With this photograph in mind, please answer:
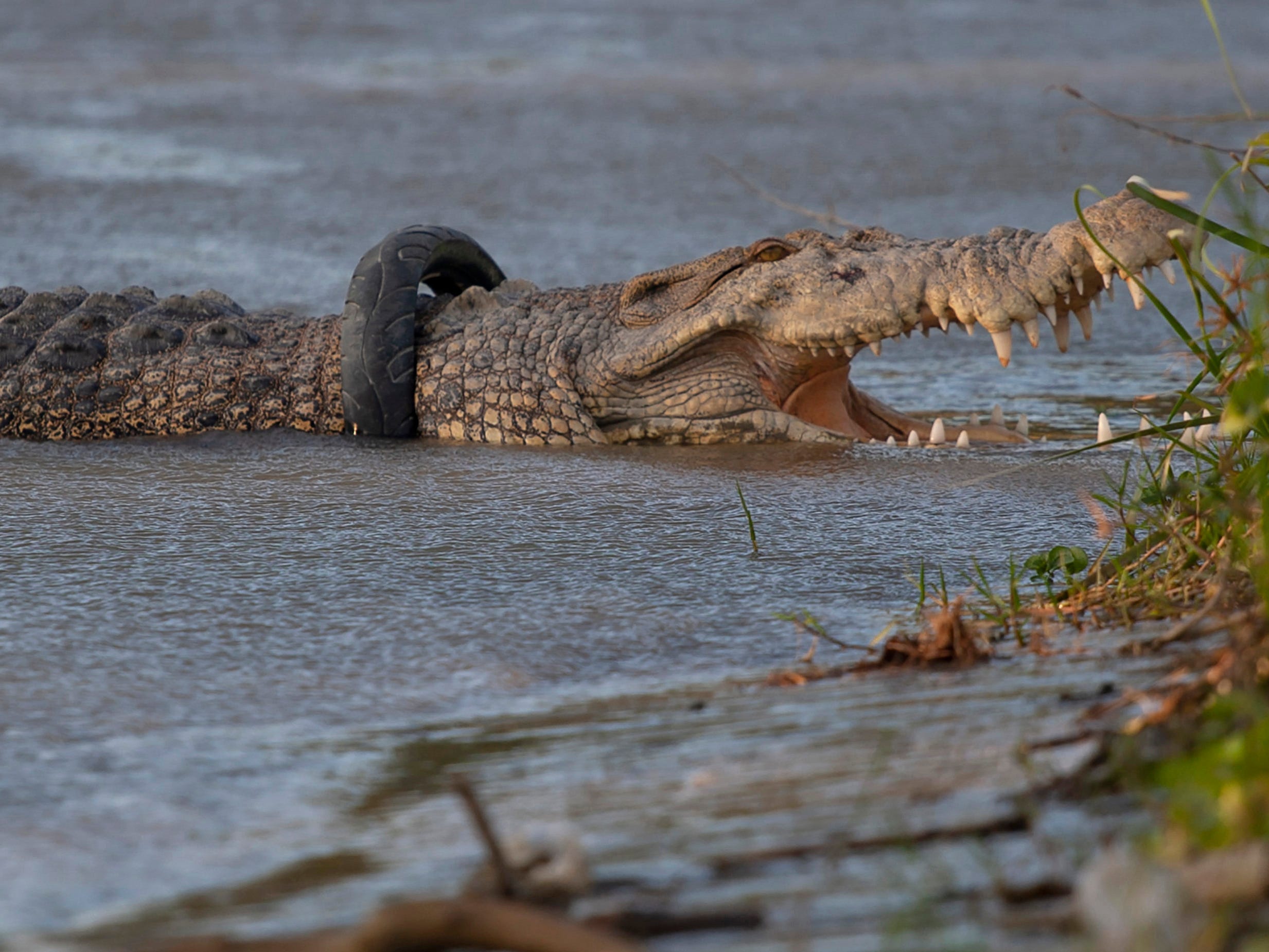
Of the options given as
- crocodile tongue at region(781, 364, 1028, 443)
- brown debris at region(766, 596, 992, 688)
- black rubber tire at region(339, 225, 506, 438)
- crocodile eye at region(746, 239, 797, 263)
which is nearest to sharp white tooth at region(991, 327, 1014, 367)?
crocodile tongue at region(781, 364, 1028, 443)

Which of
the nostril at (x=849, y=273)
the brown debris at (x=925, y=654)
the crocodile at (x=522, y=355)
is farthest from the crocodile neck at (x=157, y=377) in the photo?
the brown debris at (x=925, y=654)

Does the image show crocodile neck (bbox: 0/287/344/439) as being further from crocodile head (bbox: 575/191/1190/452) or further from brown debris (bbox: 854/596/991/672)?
brown debris (bbox: 854/596/991/672)

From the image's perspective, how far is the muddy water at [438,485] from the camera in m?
1.80

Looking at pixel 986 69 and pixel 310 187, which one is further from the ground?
pixel 986 69

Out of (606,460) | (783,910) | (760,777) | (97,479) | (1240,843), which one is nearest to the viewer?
(1240,843)

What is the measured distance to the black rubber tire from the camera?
4285 millimetres

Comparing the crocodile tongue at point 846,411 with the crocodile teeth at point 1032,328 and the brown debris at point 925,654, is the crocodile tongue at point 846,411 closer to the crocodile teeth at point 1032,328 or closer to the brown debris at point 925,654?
the crocodile teeth at point 1032,328

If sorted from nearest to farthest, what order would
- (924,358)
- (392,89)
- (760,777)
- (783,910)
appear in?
(783,910), (760,777), (924,358), (392,89)

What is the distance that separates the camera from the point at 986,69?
424 inches

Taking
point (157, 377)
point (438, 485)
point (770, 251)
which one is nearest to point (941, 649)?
point (438, 485)

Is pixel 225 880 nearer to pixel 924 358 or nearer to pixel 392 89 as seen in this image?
pixel 924 358

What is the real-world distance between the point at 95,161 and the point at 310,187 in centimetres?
136

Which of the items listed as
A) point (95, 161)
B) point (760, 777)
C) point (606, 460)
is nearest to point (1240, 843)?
point (760, 777)

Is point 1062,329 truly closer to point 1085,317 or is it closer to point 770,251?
point 1085,317
